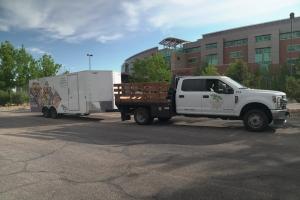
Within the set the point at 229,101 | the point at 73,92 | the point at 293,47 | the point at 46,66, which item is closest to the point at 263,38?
the point at 293,47

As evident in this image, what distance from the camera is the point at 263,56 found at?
287 feet

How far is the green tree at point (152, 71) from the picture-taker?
58.4m

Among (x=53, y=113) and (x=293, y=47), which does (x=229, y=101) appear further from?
(x=293, y=47)

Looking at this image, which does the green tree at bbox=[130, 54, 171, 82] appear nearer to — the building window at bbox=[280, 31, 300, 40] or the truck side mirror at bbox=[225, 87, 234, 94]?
the building window at bbox=[280, 31, 300, 40]

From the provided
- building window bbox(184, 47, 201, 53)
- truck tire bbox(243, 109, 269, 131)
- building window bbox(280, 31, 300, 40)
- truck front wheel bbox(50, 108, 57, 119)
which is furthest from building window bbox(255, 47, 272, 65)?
truck tire bbox(243, 109, 269, 131)

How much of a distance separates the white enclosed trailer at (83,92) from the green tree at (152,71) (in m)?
34.9

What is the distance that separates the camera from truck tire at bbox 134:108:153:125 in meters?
17.4

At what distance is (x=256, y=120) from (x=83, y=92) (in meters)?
10.3

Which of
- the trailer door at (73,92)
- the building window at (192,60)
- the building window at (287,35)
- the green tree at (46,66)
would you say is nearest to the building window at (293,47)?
the building window at (287,35)

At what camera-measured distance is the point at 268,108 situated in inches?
544

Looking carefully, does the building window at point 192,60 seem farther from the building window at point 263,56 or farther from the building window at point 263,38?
the building window at point 263,38

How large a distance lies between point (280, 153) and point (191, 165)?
2.60 m

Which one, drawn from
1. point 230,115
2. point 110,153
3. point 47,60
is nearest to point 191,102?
point 230,115

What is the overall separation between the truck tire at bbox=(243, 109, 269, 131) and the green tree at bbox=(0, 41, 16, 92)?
3857 cm
